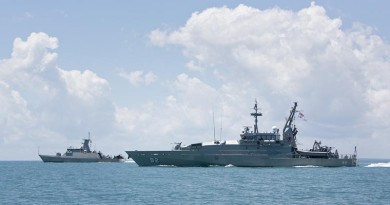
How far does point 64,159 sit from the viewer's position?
188m

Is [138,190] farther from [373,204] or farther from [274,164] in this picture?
[274,164]

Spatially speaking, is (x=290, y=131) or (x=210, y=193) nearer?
(x=210, y=193)

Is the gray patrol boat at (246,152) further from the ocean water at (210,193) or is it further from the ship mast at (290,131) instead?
the ocean water at (210,193)

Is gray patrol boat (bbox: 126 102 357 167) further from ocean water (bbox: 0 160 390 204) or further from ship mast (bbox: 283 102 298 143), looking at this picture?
ocean water (bbox: 0 160 390 204)

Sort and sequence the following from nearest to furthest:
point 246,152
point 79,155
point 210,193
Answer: point 210,193 → point 246,152 → point 79,155

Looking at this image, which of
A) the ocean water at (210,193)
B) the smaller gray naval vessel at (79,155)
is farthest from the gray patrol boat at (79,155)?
the ocean water at (210,193)

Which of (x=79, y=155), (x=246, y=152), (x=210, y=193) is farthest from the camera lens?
(x=79, y=155)

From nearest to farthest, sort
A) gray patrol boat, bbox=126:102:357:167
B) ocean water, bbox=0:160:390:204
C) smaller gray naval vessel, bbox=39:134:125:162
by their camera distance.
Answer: ocean water, bbox=0:160:390:204, gray patrol boat, bbox=126:102:357:167, smaller gray naval vessel, bbox=39:134:125:162

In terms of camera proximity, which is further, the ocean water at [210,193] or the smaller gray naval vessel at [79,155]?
the smaller gray naval vessel at [79,155]

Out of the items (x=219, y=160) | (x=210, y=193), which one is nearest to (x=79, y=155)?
(x=219, y=160)

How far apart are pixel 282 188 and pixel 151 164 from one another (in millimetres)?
56872

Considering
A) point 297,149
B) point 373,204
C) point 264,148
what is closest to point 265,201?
point 373,204

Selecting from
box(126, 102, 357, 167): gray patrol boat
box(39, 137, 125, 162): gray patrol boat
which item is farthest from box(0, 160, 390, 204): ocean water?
box(39, 137, 125, 162): gray patrol boat

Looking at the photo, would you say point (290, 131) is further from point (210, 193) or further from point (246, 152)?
point (210, 193)
